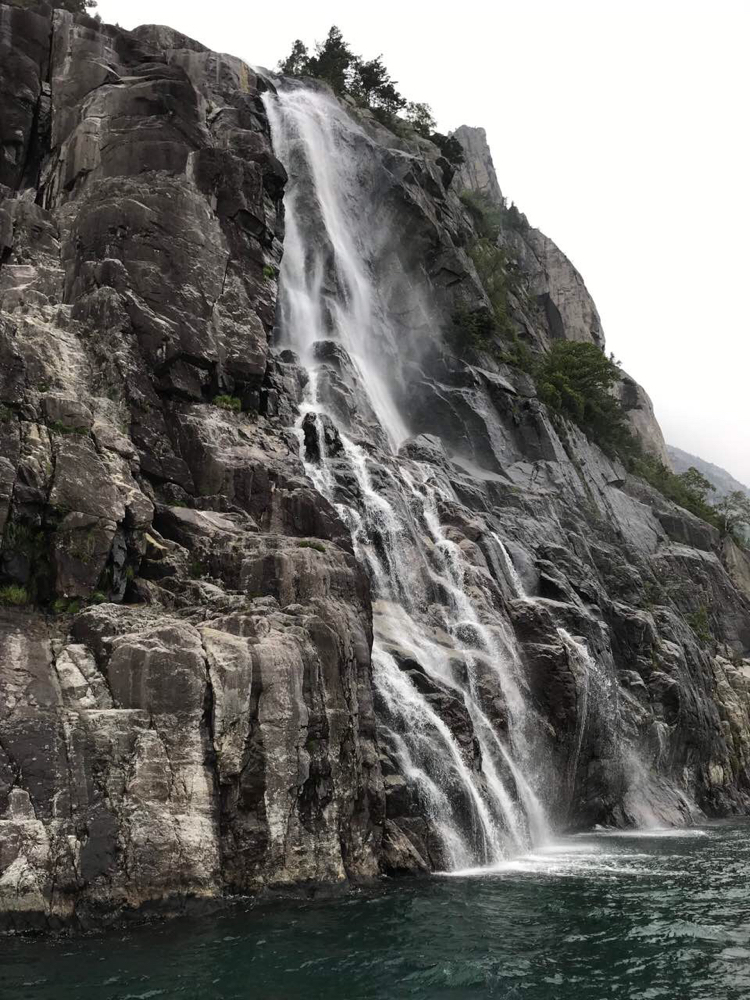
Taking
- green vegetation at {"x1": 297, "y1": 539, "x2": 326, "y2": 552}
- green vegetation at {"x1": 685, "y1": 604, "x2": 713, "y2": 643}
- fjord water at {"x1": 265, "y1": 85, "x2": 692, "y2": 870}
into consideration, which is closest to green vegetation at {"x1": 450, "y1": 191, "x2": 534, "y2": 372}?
fjord water at {"x1": 265, "y1": 85, "x2": 692, "y2": 870}

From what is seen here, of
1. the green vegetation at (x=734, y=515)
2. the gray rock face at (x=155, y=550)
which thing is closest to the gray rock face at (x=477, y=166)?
the green vegetation at (x=734, y=515)

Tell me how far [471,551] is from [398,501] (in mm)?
3595

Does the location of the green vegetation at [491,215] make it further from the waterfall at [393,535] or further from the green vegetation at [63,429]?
the green vegetation at [63,429]

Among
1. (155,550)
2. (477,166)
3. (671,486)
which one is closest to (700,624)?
(671,486)

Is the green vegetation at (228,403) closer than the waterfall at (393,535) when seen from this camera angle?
No

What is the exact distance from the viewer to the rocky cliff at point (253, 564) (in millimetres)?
16609

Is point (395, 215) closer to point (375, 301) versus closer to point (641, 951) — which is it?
point (375, 301)

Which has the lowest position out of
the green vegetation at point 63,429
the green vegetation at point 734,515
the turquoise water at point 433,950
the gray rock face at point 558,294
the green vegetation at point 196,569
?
the turquoise water at point 433,950

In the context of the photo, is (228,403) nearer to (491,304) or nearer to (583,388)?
(491,304)

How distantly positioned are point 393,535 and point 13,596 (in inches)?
623

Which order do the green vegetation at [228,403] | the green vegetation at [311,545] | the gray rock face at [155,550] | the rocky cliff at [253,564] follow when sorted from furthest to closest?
the green vegetation at [228,403], the green vegetation at [311,545], the rocky cliff at [253,564], the gray rock face at [155,550]

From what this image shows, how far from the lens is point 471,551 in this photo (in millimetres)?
34281

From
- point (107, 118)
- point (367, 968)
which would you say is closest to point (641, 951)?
point (367, 968)

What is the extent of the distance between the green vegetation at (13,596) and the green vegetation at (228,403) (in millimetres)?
10257
